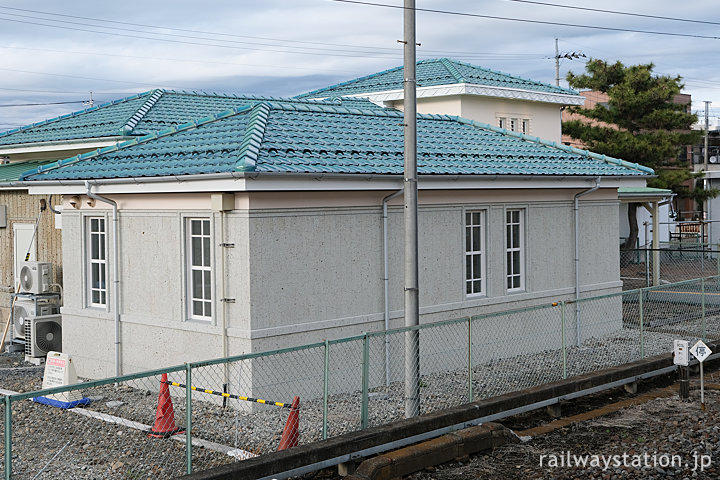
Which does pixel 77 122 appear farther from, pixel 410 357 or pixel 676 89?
pixel 676 89

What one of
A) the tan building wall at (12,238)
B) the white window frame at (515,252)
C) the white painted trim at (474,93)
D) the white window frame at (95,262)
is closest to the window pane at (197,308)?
the white window frame at (95,262)

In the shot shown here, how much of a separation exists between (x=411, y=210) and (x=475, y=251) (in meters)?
5.06

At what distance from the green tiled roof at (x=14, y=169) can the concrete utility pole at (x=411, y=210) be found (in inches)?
418

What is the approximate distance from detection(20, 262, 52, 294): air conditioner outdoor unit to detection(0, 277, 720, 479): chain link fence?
11.9 feet

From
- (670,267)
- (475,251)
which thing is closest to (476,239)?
(475,251)

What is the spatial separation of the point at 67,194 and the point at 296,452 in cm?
724

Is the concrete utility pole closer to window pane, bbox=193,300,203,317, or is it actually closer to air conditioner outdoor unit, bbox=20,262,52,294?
window pane, bbox=193,300,203,317

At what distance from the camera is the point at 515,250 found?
15227mm

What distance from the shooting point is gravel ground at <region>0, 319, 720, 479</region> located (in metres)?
9.16

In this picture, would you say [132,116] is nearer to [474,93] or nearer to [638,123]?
[474,93]

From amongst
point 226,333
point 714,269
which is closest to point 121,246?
point 226,333

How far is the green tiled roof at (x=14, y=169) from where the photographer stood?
58.2 feet

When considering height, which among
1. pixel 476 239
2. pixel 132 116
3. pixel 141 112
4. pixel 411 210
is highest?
pixel 141 112

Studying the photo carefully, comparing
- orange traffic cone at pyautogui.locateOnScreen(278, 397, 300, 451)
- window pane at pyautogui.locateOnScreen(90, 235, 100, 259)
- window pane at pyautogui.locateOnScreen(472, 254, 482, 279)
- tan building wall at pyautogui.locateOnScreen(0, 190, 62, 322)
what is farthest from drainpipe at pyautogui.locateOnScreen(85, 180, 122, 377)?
window pane at pyautogui.locateOnScreen(472, 254, 482, 279)
